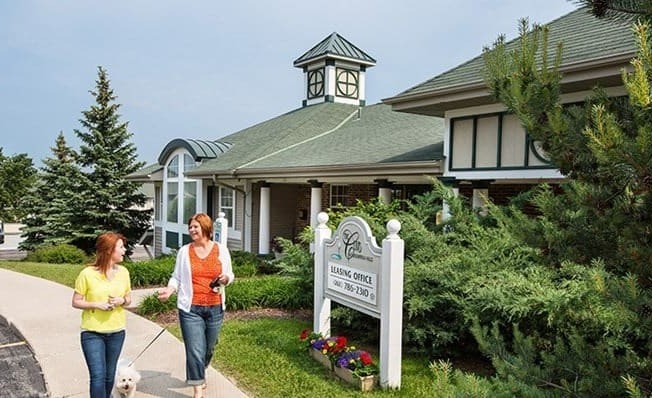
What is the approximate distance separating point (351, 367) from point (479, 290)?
1.49m

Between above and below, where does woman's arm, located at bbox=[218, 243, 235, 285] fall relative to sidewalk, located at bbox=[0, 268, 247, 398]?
above

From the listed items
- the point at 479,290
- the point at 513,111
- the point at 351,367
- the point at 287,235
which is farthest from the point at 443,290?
the point at 287,235

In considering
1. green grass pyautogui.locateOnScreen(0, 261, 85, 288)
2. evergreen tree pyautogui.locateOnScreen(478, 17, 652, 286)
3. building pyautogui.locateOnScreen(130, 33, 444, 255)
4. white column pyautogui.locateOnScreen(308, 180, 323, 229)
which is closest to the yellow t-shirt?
evergreen tree pyautogui.locateOnScreen(478, 17, 652, 286)

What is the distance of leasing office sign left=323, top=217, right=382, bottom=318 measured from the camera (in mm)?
5211

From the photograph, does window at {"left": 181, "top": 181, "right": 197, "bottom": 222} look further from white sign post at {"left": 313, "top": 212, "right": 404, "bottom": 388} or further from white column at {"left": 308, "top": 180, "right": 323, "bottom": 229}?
white sign post at {"left": 313, "top": 212, "right": 404, "bottom": 388}

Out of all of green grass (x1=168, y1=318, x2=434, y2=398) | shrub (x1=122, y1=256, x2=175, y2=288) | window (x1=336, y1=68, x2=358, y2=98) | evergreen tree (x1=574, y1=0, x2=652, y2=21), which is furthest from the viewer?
window (x1=336, y1=68, x2=358, y2=98)

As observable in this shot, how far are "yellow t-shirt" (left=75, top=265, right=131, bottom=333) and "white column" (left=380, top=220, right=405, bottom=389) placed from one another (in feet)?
7.83

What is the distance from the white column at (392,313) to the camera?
489 centimetres

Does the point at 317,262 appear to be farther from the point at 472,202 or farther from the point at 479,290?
the point at 472,202

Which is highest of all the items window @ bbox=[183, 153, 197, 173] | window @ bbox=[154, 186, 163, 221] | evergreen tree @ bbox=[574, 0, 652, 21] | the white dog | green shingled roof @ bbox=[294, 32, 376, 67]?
green shingled roof @ bbox=[294, 32, 376, 67]

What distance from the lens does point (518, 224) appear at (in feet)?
8.88

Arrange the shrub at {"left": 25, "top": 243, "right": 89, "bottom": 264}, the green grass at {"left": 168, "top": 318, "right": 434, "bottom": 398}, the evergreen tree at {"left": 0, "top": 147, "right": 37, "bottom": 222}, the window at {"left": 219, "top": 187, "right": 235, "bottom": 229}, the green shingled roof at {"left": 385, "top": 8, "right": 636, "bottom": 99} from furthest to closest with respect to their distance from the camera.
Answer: the evergreen tree at {"left": 0, "top": 147, "right": 37, "bottom": 222} → the window at {"left": 219, "top": 187, "right": 235, "bottom": 229} → the shrub at {"left": 25, "top": 243, "right": 89, "bottom": 264} → the green shingled roof at {"left": 385, "top": 8, "right": 636, "bottom": 99} → the green grass at {"left": 168, "top": 318, "right": 434, "bottom": 398}

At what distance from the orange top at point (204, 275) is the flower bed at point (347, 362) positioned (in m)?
1.46

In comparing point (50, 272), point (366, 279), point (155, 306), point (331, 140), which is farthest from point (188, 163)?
point (366, 279)
